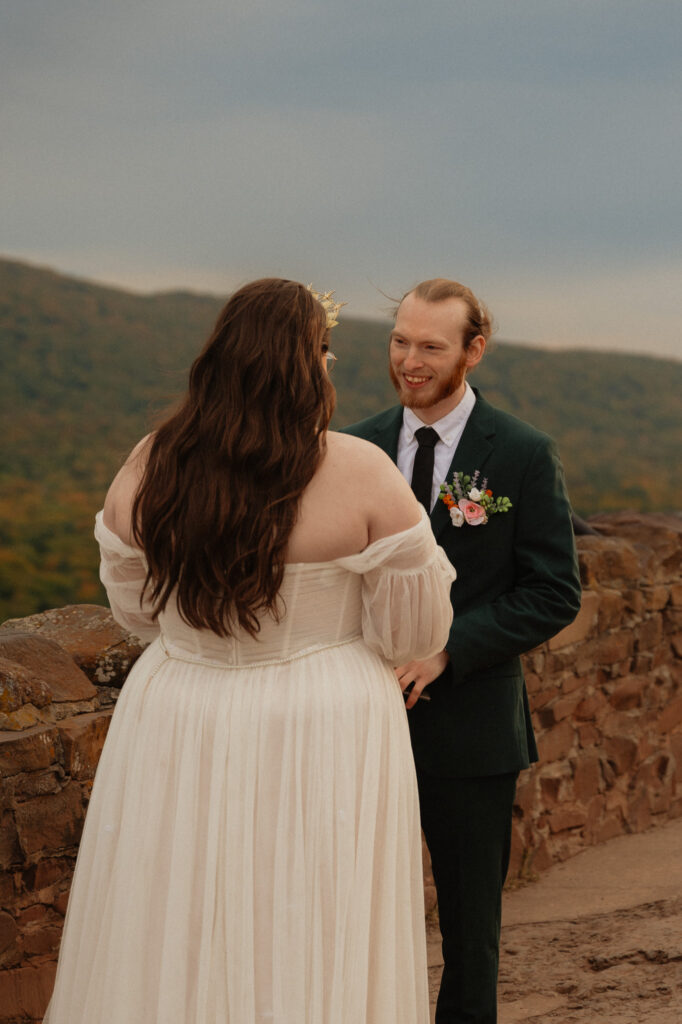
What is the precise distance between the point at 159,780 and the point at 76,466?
98.4ft

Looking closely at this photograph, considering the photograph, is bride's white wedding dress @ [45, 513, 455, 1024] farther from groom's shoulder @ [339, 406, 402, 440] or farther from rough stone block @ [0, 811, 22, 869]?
groom's shoulder @ [339, 406, 402, 440]

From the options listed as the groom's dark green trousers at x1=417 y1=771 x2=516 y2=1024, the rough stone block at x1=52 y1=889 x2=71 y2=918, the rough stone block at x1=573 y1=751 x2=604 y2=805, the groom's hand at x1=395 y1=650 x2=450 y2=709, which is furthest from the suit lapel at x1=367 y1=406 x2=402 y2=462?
the rough stone block at x1=573 y1=751 x2=604 y2=805

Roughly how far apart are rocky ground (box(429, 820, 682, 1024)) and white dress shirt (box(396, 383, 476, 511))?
1723mm

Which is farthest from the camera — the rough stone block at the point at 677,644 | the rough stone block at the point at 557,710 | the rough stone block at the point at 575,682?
the rough stone block at the point at 677,644

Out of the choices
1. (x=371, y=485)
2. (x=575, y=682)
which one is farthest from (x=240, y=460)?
(x=575, y=682)

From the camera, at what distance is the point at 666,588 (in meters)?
5.84

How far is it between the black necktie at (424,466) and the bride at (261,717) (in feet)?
1.91

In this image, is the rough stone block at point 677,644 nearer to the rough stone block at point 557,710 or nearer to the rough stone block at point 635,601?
the rough stone block at point 635,601

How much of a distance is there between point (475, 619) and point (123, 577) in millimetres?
815

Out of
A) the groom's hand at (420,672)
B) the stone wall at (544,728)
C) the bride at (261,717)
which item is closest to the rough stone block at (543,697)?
the stone wall at (544,728)

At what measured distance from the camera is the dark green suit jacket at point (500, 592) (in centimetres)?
257

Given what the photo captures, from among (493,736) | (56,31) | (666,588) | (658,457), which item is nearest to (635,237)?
(658,457)

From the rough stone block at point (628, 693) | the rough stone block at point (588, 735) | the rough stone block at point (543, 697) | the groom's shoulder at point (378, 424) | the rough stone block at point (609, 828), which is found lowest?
the rough stone block at point (609, 828)

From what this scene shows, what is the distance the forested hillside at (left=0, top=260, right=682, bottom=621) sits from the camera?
30.3 m
